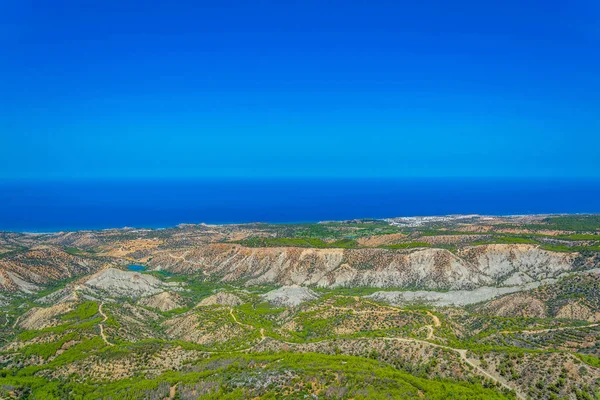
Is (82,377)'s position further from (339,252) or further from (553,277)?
(553,277)

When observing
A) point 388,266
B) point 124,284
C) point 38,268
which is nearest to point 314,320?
point 388,266

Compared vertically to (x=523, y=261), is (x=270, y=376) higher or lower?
lower

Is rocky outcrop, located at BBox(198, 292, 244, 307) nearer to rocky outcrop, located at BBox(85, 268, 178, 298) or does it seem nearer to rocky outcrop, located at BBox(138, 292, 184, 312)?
rocky outcrop, located at BBox(138, 292, 184, 312)

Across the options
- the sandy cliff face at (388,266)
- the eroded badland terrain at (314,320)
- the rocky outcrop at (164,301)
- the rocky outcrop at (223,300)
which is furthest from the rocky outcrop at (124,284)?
the sandy cliff face at (388,266)

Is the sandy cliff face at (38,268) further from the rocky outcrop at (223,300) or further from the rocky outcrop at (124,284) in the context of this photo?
the rocky outcrop at (223,300)

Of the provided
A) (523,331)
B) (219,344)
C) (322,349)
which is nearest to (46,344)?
(219,344)

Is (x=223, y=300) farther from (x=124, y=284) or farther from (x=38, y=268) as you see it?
(x=38, y=268)

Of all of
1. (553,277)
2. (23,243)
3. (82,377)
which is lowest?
(82,377)
